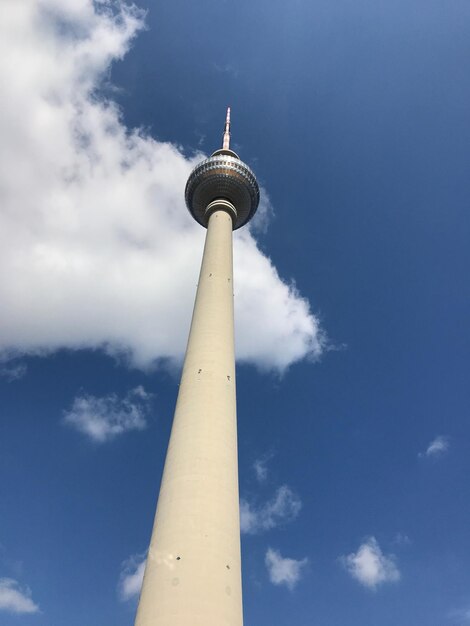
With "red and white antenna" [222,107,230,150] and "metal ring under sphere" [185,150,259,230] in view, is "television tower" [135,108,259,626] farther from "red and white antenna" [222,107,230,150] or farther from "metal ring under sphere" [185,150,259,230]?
"red and white antenna" [222,107,230,150]

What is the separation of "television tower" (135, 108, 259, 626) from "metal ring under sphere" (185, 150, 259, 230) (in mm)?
19345

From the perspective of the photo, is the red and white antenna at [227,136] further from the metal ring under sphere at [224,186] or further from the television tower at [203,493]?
the television tower at [203,493]

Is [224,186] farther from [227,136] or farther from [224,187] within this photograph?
[227,136]

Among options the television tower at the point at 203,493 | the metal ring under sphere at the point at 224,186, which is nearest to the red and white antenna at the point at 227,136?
the metal ring under sphere at the point at 224,186

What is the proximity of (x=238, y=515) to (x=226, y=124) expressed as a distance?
70.6 meters

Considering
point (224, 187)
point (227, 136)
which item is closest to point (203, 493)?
point (224, 187)

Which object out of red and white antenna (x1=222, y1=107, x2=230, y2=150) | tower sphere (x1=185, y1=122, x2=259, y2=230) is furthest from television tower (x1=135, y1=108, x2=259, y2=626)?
red and white antenna (x1=222, y1=107, x2=230, y2=150)

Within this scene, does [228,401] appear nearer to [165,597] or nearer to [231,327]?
[231,327]

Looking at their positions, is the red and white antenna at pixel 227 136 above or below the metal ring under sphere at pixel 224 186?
above

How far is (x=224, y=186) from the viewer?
7550 cm

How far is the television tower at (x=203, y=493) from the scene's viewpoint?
102 ft

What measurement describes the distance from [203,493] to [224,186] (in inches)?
1962

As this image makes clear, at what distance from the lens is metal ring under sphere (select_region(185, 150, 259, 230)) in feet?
247

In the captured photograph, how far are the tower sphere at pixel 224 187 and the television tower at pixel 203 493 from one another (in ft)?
63.0
